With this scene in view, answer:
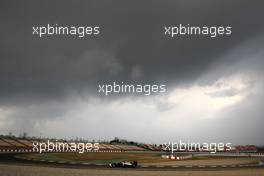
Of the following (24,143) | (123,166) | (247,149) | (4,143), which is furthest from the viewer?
(247,149)

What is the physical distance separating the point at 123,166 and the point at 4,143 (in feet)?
252

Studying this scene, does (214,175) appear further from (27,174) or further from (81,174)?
(27,174)

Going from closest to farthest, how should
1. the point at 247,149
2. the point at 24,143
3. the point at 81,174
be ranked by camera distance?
1. the point at 81,174
2. the point at 24,143
3. the point at 247,149

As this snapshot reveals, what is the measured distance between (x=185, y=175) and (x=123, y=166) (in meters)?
11.6

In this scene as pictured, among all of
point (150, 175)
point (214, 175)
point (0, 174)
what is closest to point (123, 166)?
point (150, 175)

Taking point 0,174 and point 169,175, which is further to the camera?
point 169,175

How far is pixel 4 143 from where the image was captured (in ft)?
356

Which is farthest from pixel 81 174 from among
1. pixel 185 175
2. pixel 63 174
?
pixel 185 175

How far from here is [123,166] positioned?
4350cm

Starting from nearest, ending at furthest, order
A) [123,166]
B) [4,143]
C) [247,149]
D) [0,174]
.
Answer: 1. [0,174]
2. [123,166]
3. [4,143]
4. [247,149]

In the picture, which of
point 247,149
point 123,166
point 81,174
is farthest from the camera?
point 247,149

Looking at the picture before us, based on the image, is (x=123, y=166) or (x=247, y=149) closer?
(x=123, y=166)

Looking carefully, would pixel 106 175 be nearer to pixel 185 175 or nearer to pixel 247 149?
pixel 185 175

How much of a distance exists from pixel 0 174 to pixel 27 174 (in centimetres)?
235
